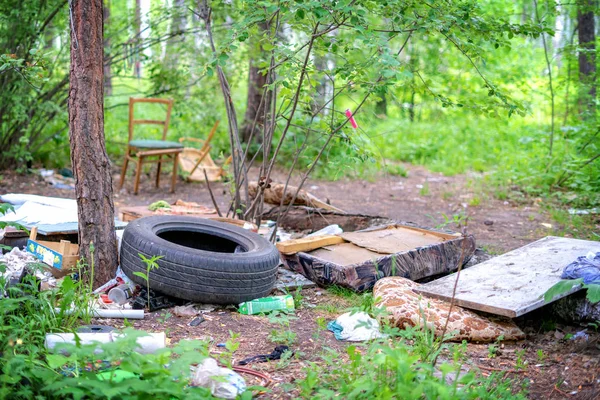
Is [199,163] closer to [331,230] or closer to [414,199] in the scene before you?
[414,199]

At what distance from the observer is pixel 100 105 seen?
14.2 feet

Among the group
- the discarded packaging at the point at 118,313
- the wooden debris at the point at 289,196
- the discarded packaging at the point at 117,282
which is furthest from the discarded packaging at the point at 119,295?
the wooden debris at the point at 289,196

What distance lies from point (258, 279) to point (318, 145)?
5.86 meters

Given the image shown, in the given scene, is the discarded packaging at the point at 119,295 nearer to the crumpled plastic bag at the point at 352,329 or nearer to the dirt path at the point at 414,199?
the crumpled plastic bag at the point at 352,329

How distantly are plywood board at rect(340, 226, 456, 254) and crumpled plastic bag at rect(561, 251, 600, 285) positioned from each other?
133 cm

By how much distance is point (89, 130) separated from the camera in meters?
4.27

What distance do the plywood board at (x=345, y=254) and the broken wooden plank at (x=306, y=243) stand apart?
Result: 0.15ft

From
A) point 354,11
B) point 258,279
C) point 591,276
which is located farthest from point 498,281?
point 354,11

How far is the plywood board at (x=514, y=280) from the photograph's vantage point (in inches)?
154

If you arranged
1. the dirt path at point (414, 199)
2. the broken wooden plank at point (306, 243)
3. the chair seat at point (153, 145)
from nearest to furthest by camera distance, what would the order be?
1. the broken wooden plank at point (306, 243)
2. the dirt path at point (414, 199)
3. the chair seat at point (153, 145)

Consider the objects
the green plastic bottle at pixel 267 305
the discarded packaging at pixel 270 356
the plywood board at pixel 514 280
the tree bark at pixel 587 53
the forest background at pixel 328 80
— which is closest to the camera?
the discarded packaging at pixel 270 356

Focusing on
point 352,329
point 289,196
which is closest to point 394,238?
point 289,196

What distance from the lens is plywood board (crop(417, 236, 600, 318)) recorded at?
3920mm

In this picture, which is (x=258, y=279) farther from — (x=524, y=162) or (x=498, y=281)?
(x=524, y=162)
